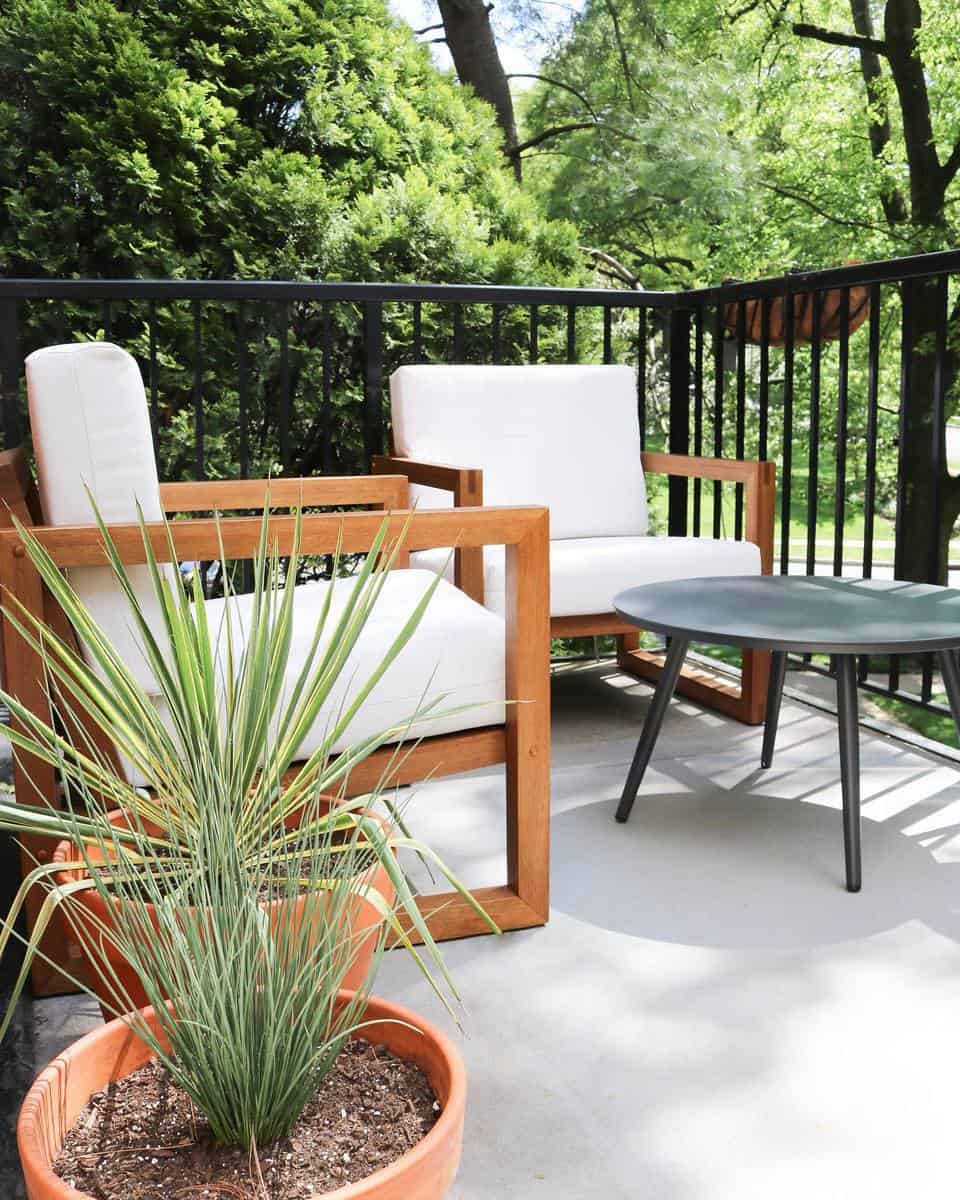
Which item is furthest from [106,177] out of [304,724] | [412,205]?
[304,724]

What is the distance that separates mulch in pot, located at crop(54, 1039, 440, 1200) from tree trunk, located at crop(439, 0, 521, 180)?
816cm

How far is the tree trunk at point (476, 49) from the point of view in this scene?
8.35m

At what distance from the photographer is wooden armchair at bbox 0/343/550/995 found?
5.42 ft

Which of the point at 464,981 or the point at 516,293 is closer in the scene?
the point at 464,981

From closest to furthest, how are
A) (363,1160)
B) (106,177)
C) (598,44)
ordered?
(363,1160)
(106,177)
(598,44)

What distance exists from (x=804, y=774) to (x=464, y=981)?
47.8 inches

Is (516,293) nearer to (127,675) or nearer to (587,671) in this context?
(587,671)

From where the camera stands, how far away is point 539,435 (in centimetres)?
353

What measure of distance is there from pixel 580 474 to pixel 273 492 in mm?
1120

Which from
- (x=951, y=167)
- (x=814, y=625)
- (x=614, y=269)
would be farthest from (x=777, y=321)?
(x=614, y=269)

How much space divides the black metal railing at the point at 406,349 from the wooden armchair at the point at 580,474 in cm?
10

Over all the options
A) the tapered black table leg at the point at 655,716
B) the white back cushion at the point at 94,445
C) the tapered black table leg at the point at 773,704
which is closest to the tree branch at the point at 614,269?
the tapered black table leg at the point at 773,704

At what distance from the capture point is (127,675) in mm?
1100

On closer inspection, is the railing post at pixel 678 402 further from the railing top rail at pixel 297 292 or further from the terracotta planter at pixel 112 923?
the terracotta planter at pixel 112 923
